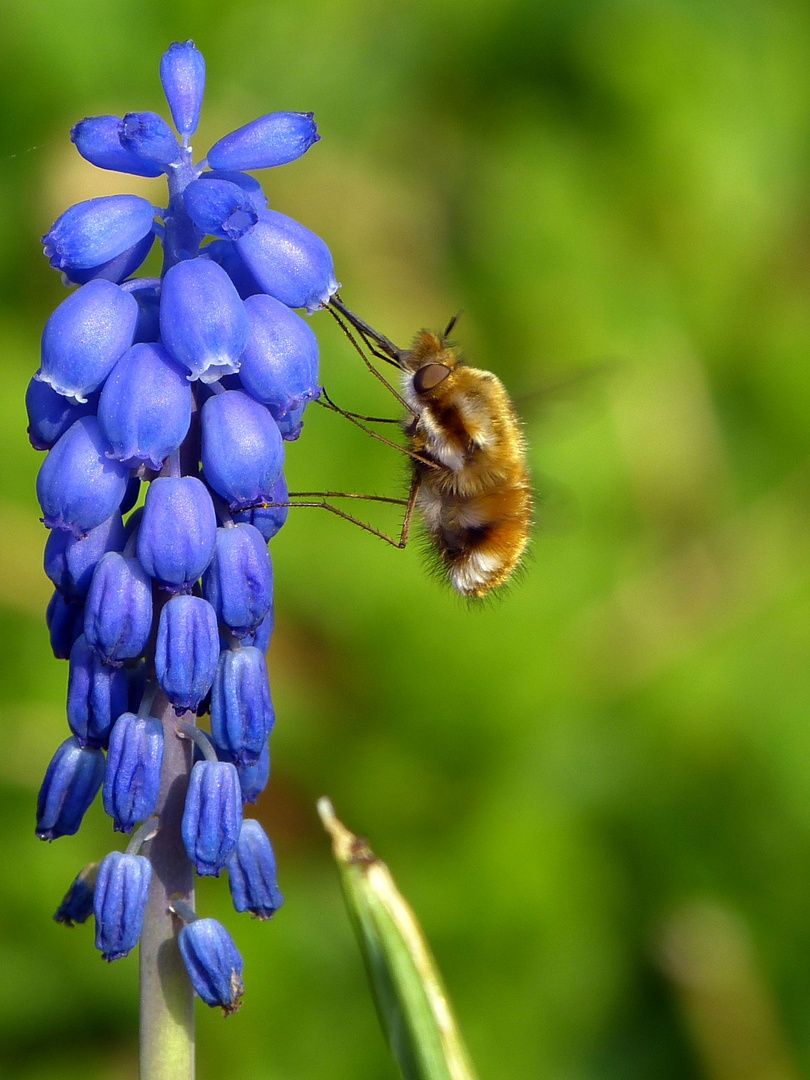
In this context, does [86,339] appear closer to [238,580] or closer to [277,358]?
[277,358]

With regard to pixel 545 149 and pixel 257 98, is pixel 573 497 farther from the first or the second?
pixel 257 98

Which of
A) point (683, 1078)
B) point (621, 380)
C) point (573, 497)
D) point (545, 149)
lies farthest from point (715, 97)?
point (683, 1078)

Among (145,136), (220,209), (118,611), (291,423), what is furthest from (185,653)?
(145,136)

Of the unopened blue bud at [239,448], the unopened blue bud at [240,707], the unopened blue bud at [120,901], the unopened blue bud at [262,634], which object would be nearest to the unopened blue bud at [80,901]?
the unopened blue bud at [120,901]

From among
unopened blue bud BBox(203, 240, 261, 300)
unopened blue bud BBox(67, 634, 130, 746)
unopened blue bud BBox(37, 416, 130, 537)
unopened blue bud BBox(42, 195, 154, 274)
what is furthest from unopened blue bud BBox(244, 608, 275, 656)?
unopened blue bud BBox(42, 195, 154, 274)

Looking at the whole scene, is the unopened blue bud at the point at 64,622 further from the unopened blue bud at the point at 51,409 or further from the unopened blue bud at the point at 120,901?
the unopened blue bud at the point at 120,901
